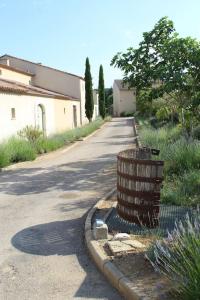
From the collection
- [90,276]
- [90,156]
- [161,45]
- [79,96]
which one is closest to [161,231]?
[90,276]

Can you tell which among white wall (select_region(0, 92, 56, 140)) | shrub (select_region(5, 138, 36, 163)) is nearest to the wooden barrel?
shrub (select_region(5, 138, 36, 163))

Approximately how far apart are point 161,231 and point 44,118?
21.1 m

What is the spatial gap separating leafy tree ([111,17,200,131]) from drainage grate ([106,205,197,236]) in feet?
15.3

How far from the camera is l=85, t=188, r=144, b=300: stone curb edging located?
15.6 feet

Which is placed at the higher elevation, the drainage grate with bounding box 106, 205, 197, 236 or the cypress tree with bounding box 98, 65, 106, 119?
the cypress tree with bounding box 98, 65, 106, 119

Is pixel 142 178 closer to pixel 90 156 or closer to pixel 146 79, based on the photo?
pixel 146 79

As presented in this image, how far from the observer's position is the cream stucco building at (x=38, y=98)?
2012cm

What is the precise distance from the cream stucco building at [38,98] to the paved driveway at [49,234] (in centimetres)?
594

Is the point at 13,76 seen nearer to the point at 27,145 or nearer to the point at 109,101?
the point at 27,145

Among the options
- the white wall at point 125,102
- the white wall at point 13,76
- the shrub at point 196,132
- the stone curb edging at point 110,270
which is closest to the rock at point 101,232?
the stone curb edging at point 110,270

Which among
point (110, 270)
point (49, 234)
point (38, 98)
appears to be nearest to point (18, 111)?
point (38, 98)

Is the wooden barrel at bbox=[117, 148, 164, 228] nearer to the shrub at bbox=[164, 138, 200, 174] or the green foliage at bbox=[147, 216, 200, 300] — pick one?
the green foliage at bbox=[147, 216, 200, 300]

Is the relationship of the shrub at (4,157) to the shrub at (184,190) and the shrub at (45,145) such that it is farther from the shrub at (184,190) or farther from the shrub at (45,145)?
the shrub at (184,190)

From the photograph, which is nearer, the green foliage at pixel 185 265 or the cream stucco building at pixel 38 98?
the green foliage at pixel 185 265
